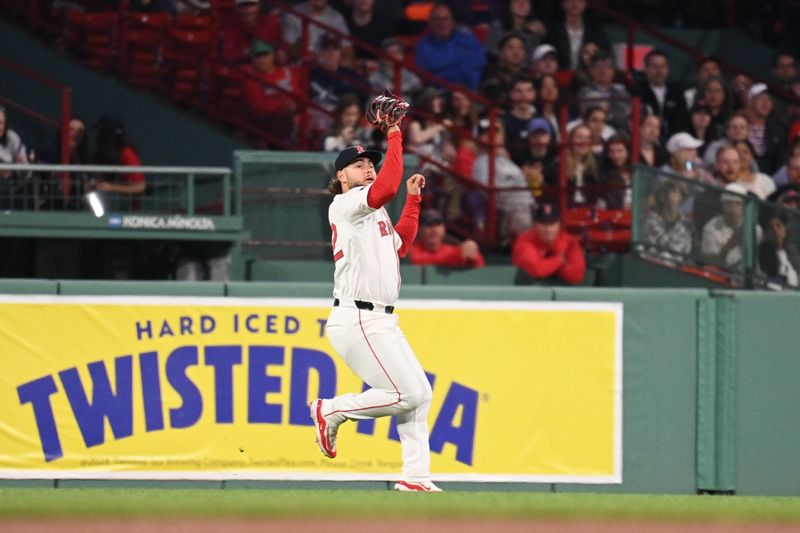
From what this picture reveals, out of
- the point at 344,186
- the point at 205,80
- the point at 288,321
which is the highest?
the point at 205,80

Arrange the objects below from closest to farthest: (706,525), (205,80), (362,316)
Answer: (706,525)
(362,316)
(205,80)

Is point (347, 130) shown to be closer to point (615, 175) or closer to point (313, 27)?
point (615, 175)

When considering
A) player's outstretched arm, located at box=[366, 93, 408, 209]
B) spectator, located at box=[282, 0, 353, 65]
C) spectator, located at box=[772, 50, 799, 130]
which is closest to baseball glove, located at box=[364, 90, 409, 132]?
player's outstretched arm, located at box=[366, 93, 408, 209]

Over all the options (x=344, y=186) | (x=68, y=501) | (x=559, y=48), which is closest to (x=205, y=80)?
(x=559, y=48)

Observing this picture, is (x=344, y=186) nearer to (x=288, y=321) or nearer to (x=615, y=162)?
(x=288, y=321)

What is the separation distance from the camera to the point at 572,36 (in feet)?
48.1

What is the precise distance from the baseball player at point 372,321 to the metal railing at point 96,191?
339 cm

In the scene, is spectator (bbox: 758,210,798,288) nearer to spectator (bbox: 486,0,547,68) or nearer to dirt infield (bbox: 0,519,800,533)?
spectator (bbox: 486,0,547,68)

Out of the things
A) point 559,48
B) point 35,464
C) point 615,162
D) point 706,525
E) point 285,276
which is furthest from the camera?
point 559,48

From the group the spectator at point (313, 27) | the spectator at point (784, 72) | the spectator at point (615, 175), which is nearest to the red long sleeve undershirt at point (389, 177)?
the spectator at point (615, 175)

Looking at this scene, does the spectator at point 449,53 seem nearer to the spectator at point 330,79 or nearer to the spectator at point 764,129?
the spectator at point 330,79

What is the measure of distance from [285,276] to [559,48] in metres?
4.48

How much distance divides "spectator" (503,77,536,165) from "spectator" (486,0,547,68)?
48.3 inches

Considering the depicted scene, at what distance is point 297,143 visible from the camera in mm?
12938
